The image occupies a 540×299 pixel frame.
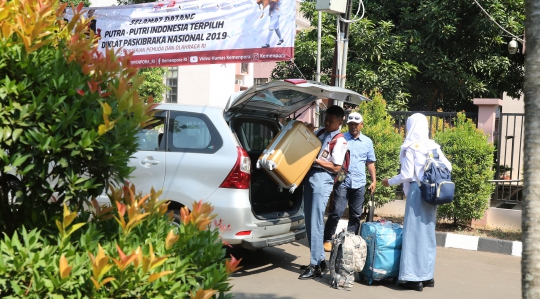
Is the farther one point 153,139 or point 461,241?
point 461,241

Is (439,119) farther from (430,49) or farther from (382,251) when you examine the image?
(430,49)

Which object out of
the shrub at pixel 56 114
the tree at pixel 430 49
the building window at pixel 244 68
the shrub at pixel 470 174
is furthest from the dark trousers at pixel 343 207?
the building window at pixel 244 68

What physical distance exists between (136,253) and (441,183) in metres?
3.98

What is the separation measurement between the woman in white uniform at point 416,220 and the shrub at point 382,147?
3157 millimetres

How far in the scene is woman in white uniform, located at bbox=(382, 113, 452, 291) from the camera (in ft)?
18.6

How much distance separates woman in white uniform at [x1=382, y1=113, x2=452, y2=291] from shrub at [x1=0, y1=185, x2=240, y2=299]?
137 inches

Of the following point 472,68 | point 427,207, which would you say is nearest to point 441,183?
point 427,207

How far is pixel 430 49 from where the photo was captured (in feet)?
45.8

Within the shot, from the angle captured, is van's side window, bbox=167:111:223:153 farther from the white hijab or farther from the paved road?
the white hijab

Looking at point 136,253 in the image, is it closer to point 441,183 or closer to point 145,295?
point 145,295

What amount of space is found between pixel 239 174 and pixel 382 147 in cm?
383

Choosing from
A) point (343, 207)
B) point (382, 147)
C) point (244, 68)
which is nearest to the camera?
point (343, 207)

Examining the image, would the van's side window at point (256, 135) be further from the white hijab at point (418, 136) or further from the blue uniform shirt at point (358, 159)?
the white hijab at point (418, 136)

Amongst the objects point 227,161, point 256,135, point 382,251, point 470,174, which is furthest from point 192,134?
point 470,174
